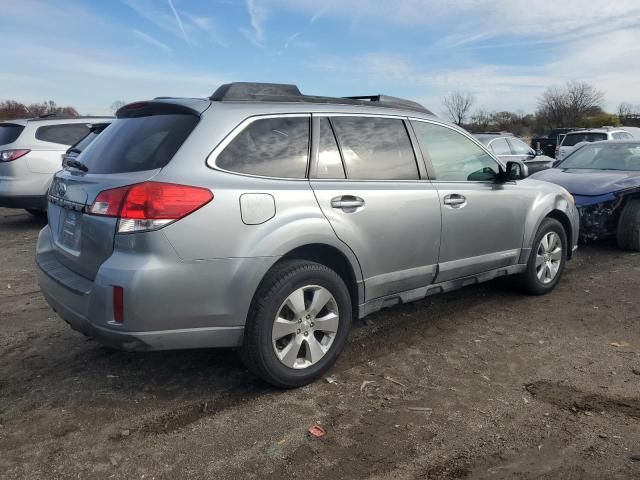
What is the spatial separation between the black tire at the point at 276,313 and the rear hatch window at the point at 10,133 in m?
7.29

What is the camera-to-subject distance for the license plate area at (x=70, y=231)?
312 centimetres

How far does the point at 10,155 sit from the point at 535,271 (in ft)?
25.4

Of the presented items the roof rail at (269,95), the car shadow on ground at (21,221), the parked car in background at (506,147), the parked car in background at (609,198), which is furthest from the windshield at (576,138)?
the car shadow on ground at (21,221)

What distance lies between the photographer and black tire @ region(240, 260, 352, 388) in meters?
3.07

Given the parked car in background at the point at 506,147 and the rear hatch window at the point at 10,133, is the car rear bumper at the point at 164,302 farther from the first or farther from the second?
the parked car in background at the point at 506,147

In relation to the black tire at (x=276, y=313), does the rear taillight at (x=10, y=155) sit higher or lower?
higher

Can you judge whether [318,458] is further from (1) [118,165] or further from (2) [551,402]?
(1) [118,165]

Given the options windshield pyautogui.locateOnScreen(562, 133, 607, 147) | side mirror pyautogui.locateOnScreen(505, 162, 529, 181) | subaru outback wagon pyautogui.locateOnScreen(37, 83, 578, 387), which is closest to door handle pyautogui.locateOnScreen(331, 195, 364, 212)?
subaru outback wagon pyautogui.locateOnScreen(37, 83, 578, 387)

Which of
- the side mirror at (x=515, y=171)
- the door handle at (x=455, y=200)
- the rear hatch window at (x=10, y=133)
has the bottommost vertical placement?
the door handle at (x=455, y=200)

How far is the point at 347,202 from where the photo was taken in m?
3.46

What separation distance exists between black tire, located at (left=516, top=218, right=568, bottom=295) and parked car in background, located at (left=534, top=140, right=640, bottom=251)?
68.0 inches

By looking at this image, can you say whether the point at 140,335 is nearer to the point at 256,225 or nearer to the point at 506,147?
the point at 256,225

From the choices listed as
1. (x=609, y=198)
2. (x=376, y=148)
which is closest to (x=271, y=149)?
(x=376, y=148)

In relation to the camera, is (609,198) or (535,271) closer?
(535,271)
